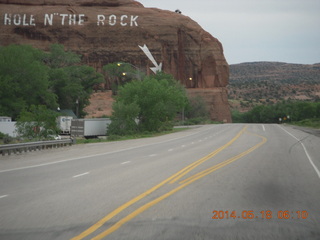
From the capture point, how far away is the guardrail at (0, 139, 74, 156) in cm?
2195

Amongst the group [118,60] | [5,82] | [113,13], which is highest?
[113,13]

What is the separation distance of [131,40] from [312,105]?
55.7 m

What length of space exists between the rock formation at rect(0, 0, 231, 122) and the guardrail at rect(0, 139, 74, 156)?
78.8 meters

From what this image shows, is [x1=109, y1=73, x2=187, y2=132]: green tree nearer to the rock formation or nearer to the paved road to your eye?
the paved road

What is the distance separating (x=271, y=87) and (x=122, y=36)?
79.5 metres

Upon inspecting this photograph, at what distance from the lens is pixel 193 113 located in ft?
342

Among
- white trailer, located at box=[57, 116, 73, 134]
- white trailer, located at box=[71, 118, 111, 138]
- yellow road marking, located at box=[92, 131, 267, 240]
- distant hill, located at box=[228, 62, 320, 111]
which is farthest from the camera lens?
distant hill, located at box=[228, 62, 320, 111]

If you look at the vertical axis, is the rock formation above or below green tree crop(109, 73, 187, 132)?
above

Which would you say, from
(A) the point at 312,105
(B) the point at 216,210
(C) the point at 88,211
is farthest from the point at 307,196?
(A) the point at 312,105

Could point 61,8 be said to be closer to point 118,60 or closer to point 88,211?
point 118,60

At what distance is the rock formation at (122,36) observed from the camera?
105438 millimetres

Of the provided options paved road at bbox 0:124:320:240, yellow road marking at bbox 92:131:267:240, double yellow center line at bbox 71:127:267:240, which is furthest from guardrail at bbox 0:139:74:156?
yellow road marking at bbox 92:131:267:240

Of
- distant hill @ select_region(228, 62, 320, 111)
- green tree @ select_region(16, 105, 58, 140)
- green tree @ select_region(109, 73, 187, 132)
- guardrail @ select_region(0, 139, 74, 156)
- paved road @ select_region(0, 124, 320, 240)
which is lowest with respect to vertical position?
guardrail @ select_region(0, 139, 74, 156)

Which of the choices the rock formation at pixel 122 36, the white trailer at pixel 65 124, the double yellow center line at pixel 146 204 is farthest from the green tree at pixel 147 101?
the rock formation at pixel 122 36
